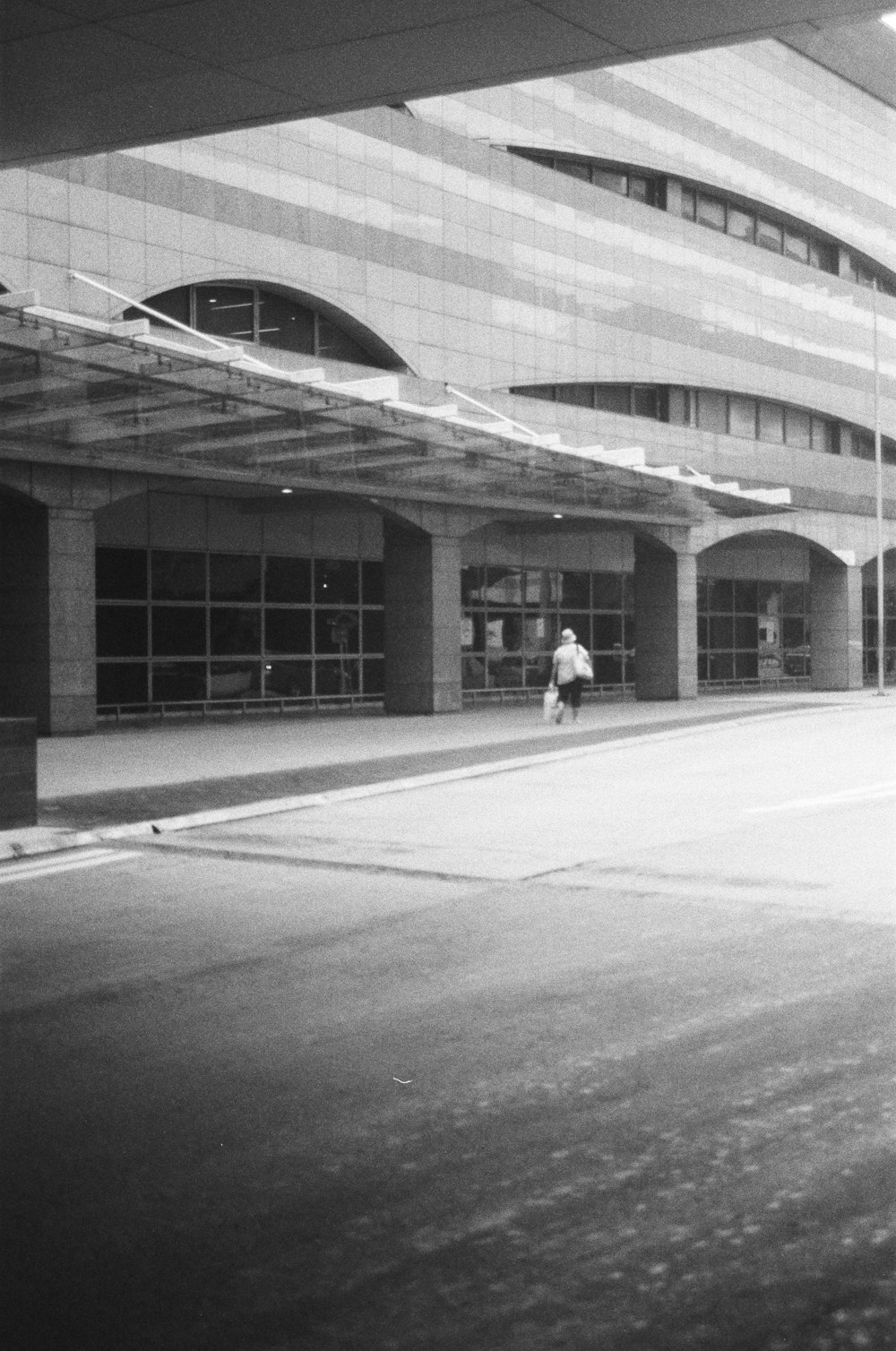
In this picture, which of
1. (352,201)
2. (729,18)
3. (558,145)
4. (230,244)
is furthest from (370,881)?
(558,145)

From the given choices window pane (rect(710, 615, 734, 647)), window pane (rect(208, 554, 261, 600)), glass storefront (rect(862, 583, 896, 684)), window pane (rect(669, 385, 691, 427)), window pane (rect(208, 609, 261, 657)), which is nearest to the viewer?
window pane (rect(208, 554, 261, 600))

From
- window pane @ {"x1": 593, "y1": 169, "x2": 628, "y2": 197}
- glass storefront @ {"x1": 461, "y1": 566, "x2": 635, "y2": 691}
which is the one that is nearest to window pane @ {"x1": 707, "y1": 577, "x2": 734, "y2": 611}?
glass storefront @ {"x1": 461, "y1": 566, "x2": 635, "y2": 691}

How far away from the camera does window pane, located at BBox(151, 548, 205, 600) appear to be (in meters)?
30.7

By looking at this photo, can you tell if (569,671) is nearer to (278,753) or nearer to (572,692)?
(572,692)

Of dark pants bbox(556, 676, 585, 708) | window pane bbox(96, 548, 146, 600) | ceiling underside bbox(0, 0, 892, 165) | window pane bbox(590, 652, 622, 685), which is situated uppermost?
ceiling underside bbox(0, 0, 892, 165)

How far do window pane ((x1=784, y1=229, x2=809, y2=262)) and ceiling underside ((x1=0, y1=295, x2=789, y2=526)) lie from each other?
1805 centimetres

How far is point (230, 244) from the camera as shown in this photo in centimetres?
2842

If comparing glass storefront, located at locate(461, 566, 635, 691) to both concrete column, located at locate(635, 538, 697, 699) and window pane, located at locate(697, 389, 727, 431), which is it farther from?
window pane, located at locate(697, 389, 727, 431)

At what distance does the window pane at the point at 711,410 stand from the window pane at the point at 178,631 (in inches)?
670

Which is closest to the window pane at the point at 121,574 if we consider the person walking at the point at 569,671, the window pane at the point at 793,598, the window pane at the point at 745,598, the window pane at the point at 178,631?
the window pane at the point at 178,631

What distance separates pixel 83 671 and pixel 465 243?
14335 mm

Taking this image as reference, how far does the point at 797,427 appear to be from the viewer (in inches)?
1843

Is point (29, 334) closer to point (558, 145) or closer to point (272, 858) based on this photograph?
point (272, 858)

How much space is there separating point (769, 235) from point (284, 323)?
21.7 meters
